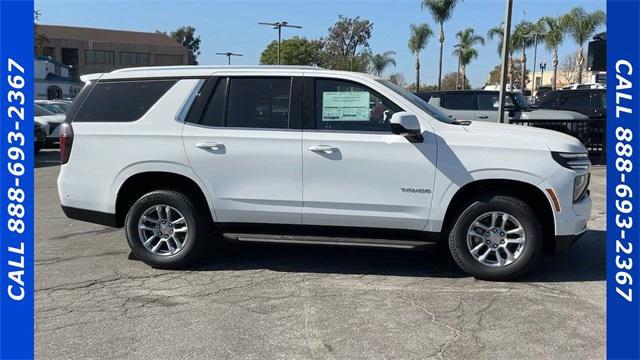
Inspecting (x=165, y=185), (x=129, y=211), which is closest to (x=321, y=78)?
(x=165, y=185)

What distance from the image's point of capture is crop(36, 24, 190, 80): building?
9719cm

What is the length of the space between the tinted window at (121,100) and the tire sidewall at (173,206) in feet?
2.70

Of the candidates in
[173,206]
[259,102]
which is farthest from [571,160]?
[173,206]

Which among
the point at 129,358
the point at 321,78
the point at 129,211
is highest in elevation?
the point at 321,78

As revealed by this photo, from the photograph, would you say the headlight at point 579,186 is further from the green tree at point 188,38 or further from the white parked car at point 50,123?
the green tree at point 188,38

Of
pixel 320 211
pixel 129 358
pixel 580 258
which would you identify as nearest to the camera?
pixel 129 358

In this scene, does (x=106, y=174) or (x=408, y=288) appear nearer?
(x=408, y=288)

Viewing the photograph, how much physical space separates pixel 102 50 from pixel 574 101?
9693 cm

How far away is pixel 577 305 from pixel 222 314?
9.48 ft

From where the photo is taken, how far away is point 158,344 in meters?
3.89

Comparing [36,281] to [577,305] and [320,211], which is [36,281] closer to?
[320,211]

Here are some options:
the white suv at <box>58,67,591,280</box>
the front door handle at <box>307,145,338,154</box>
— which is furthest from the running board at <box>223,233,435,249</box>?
the front door handle at <box>307,145,338,154</box>

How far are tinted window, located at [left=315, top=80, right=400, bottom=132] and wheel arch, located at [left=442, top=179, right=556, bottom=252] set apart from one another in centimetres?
92

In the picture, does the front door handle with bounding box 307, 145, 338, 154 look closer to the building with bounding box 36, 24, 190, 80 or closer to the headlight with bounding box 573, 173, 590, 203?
the headlight with bounding box 573, 173, 590, 203
